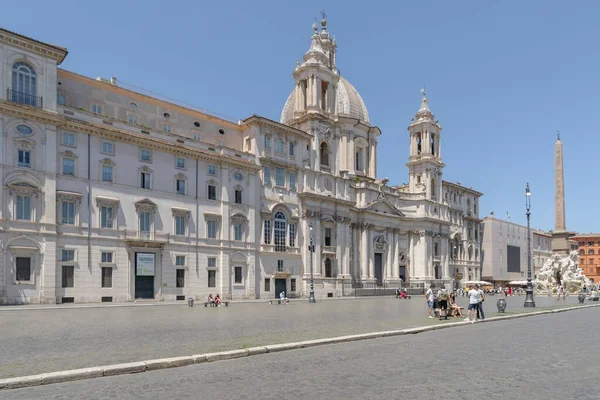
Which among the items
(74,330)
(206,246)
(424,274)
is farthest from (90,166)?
(424,274)

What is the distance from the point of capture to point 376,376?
9.57 meters

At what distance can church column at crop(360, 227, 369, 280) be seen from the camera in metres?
64.1

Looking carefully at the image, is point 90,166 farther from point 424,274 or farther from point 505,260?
point 505,260

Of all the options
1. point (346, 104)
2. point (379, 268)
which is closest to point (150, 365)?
point (379, 268)

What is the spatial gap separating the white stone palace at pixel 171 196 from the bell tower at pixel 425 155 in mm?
8818

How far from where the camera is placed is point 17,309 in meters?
29.5

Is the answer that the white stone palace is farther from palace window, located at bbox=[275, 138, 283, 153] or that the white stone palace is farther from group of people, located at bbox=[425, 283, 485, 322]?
group of people, located at bbox=[425, 283, 485, 322]

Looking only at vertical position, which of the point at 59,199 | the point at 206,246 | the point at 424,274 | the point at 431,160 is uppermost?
the point at 431,160

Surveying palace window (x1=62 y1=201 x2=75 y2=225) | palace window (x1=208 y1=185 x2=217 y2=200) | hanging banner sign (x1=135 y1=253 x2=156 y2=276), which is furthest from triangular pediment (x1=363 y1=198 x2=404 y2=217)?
palace window (x1=62 y1=201 x2=75 y2=225)

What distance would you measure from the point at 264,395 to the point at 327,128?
5250 centimetres

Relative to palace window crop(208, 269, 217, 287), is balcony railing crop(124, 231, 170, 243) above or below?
above

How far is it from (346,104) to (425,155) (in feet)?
49.7

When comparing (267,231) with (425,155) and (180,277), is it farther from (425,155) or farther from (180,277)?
(425,155)

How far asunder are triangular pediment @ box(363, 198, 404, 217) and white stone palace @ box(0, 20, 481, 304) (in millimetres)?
271
